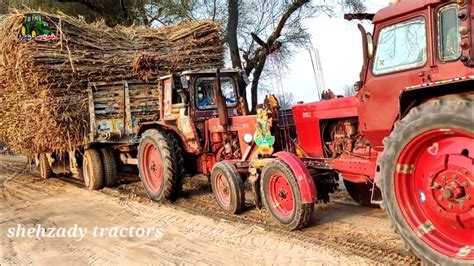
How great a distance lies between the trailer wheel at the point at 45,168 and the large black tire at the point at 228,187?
670 cm

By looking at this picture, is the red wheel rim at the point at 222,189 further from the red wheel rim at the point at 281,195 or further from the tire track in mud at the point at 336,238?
the red wheel rim at the point at 281,195

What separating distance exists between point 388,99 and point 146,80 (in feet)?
21.7

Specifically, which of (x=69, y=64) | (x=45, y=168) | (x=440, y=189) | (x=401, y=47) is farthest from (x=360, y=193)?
(x=45, y=168)

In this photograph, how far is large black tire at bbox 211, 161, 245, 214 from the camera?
659cm

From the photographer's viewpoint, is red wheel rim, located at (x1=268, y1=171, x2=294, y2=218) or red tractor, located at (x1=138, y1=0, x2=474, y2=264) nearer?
red tractor, located at (x1=138, y1=0, x2=474, y2=264)

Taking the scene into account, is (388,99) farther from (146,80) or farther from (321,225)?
(146,80)

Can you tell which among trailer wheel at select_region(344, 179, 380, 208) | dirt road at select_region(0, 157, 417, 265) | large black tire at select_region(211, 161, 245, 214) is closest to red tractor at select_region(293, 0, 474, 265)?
dirt road at select_region(0, 157, 417, 265)

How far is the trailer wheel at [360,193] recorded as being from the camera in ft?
21.1

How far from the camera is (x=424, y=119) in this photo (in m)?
3.69

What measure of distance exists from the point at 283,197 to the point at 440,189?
2.26 m

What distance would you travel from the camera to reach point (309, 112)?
5.98m

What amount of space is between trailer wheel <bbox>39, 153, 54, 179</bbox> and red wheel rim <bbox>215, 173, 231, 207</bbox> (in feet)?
22.0

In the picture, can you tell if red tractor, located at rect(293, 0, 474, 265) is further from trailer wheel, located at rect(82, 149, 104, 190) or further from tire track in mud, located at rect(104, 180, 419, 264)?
trailer wheel, located at rect(82, 149, 104, 190)

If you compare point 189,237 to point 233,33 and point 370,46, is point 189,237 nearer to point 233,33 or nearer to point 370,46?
point 370,46
